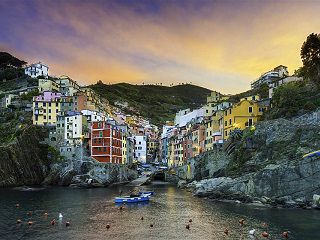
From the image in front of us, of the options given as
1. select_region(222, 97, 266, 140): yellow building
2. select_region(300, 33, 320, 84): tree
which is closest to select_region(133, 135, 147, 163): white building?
select_region(222, 97, 266, 140): yellow building

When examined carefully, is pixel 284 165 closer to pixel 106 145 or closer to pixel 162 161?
pixel 106 145

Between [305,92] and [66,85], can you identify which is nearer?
[305,92]

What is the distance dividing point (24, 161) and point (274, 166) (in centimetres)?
8750

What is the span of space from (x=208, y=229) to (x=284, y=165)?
1006 inches

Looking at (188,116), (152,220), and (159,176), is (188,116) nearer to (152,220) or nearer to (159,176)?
(159,176)

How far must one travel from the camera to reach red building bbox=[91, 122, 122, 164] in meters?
123

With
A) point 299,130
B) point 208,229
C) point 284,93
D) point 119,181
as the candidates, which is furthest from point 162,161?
point 208,229

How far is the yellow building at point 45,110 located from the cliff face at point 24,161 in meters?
10.8

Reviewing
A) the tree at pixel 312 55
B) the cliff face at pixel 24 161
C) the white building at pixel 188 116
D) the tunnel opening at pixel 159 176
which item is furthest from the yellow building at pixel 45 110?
the tree at pixel 312 55

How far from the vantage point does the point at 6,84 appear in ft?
622

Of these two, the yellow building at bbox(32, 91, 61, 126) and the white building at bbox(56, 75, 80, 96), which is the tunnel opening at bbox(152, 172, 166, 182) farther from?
the white building at bbox(56, 75, 80, 96)

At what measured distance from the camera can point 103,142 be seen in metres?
124

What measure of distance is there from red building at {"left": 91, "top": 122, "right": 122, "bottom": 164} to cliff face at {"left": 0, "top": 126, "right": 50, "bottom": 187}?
18797 millimetres

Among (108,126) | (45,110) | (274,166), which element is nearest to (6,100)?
(45,110)
